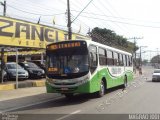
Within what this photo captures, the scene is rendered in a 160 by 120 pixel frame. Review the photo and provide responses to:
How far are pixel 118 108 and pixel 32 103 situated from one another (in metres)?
5.28

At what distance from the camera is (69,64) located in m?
15.8

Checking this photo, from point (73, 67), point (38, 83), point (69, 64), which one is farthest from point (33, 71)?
point (73, 67)

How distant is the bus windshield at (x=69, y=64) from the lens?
15.6m

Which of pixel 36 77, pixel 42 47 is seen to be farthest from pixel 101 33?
pixel 42 47

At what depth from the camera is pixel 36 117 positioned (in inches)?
462

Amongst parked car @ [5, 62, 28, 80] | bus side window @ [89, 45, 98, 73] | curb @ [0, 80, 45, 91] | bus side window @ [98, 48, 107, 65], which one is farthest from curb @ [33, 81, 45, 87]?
bus side window @ [89, 45, 98, 73]

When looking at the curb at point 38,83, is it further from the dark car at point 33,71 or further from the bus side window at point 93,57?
the bus side window at point 93,57

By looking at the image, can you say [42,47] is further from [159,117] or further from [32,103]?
[159,117]

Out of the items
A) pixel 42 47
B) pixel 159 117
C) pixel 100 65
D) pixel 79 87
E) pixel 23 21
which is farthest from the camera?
pixel 42 47

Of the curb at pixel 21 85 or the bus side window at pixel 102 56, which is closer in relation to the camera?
the bus side window at pixel 102 56

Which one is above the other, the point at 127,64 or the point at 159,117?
the point at 127,64

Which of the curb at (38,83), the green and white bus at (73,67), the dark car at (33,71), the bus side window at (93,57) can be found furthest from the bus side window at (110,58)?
the dark car at (33,71)

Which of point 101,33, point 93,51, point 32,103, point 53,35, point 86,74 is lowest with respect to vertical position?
point 32,103

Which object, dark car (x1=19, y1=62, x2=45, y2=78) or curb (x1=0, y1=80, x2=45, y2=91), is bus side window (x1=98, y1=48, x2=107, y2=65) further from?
dark car (x1=19, y1=62, x2=45, y2=78)
